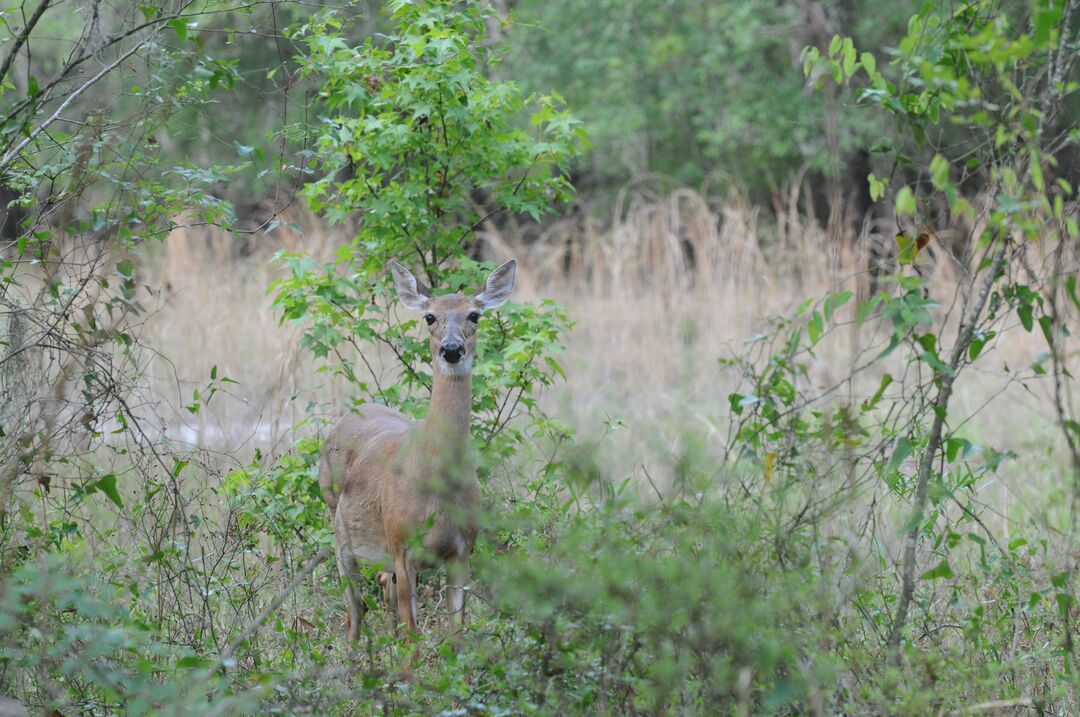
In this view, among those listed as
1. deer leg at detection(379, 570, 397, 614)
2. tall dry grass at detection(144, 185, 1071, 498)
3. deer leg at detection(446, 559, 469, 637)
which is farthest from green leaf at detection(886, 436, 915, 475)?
tall dry grass at detection(144, 185, 1071, 498)

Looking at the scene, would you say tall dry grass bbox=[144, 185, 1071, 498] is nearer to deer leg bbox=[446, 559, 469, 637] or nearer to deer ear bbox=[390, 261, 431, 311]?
deer ear bbox=[390, 261, 431, 311]

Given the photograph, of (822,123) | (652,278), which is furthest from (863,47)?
(652,278)

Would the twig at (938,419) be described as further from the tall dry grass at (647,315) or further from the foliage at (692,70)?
the foliage at (692,70)

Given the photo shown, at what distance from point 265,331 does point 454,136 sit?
4.49 m

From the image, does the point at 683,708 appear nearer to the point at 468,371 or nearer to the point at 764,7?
the point at 468,371

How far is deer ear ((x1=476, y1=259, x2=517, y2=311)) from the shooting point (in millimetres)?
5523

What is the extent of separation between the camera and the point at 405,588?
4.93 meters

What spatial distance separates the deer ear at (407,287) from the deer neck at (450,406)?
0.47 meters

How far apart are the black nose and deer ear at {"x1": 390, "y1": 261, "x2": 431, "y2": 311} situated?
0.45 meters

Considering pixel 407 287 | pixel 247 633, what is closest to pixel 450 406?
pixel 407 287

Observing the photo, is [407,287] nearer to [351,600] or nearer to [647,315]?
[351,600]

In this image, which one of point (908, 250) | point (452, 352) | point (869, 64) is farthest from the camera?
point (452, 352)

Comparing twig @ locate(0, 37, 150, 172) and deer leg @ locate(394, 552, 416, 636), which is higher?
twig @ locate(0, 37, 150, 172)

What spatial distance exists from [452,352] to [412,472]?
503 mm
